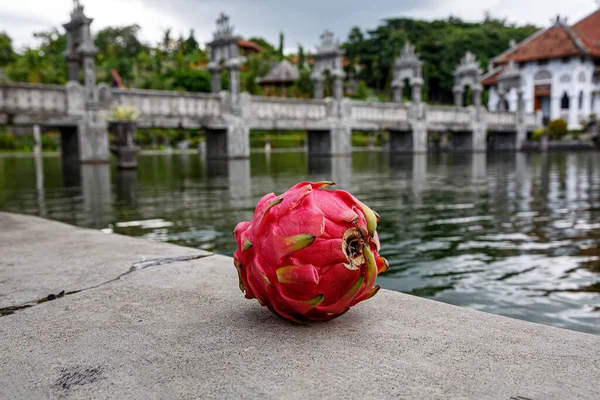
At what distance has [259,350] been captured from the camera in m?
1.74

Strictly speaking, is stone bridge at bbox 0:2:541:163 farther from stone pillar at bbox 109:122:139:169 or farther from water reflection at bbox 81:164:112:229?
water reflection at bbox 81:164:112:229

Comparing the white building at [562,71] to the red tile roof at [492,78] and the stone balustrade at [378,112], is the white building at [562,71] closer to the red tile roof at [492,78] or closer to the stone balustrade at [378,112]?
the red tile roof at [492,78]

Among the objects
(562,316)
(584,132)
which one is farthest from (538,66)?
(562,316)

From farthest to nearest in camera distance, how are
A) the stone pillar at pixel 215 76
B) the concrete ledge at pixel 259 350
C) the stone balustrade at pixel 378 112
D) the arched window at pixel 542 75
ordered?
the arched window at pixel 542 75
the stone balustrade at pixel 378 112
the stone pillar at pixel 215 76
the concrete ledge at pixel 259 350

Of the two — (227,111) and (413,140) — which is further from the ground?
(227,111)

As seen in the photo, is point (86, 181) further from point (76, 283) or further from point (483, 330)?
point (483, 330)

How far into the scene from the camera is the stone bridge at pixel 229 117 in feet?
59.9

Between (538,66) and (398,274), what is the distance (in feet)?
166

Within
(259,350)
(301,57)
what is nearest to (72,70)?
(259,350)

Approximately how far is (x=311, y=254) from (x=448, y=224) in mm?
4803

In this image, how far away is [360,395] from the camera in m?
1.41

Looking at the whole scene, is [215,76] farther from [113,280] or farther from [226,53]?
[113,280]

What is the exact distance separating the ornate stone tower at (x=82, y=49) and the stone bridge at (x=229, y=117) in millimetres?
284

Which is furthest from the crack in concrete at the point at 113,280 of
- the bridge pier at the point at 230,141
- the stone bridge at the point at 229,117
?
the bridge pier at the point at 230,141
